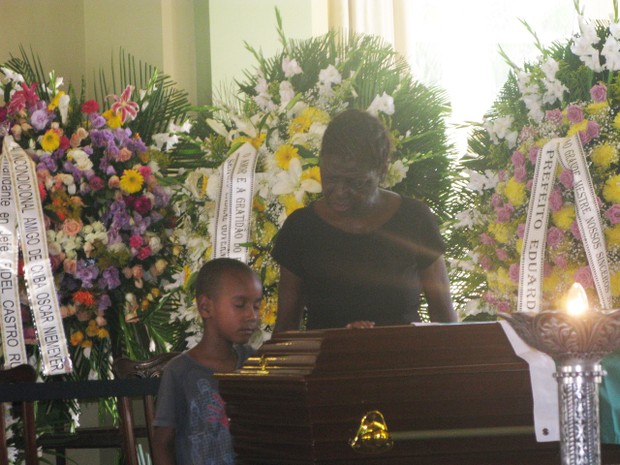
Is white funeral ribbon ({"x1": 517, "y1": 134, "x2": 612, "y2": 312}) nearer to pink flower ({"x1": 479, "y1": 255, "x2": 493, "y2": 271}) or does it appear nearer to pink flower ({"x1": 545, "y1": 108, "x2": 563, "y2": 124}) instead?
pink flower ({"x1": 545, "y1": 108, "x2": 563, "y2": 124})

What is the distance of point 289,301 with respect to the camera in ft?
9.75

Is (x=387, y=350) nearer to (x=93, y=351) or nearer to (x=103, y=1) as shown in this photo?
(x=93, y=351)

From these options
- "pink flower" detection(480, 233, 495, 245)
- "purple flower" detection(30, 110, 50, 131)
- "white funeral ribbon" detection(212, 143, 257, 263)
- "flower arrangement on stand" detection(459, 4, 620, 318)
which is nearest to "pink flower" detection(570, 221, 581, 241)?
"flower arrangement on stand" detection(459, 4, 620, 318)

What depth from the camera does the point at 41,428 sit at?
167 inches

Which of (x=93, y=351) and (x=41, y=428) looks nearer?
(x=41, y=428)

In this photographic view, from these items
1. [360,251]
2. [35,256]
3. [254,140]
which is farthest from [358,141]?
[35,256]

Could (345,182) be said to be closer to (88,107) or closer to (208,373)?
(208,373)

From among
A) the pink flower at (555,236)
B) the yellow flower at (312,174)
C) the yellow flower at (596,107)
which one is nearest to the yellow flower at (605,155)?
the yellow flower at (596,107)

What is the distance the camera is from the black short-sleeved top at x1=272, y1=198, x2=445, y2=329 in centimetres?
287

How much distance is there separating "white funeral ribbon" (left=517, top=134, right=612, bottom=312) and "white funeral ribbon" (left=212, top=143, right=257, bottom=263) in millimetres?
896

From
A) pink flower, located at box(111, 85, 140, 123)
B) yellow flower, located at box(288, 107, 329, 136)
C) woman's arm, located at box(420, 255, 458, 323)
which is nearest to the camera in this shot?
woman's arm, located at box(420, 255, 458, 323)

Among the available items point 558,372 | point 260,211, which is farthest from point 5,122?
point 558,372

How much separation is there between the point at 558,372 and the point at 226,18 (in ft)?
15.7

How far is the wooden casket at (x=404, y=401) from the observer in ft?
4.58
